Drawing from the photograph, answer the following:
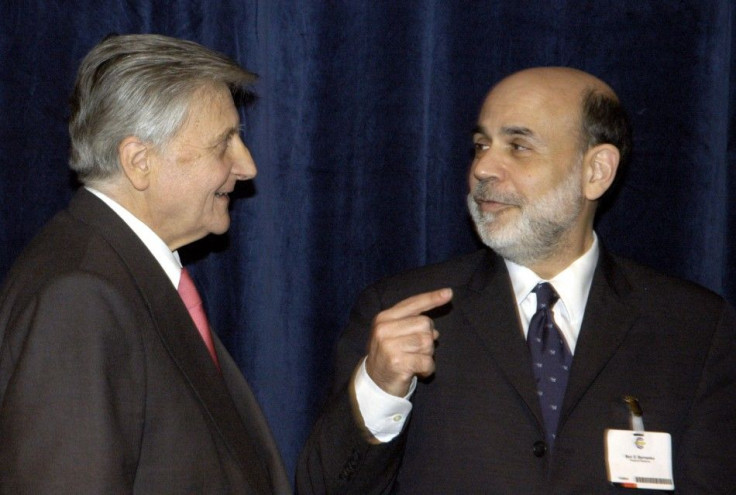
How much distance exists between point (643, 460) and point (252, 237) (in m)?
1.15

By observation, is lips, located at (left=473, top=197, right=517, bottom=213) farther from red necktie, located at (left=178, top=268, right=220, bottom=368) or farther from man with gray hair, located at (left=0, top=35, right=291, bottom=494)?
red necktie, located at (left=178, top=268, right=220, bottom=368)

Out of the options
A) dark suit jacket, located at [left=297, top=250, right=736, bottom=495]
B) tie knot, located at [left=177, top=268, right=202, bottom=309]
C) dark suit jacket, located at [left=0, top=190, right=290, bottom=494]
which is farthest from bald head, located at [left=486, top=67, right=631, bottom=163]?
dark suit jacket, located at [left=0, top=190, right=290, bottom=494]

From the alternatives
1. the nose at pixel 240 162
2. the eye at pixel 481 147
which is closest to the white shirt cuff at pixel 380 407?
the nose at pixel 240 162

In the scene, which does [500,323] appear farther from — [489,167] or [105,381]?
[105,381]

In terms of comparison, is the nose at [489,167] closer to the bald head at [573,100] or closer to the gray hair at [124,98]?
the bald head at [573,100]

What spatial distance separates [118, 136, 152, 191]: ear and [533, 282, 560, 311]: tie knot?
901 millimetres

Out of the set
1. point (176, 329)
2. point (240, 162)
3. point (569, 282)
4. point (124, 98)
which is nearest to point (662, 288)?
point (569, 282)

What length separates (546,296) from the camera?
2.11 m

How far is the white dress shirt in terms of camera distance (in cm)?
191

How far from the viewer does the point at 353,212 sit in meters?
2.54

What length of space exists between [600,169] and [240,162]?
0.87 metres

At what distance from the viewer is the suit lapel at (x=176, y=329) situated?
1.67 meters

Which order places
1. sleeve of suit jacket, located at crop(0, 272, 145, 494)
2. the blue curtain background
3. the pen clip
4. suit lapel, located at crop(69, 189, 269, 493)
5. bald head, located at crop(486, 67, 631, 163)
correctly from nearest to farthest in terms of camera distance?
sleeve of suit jacket, located at crop(0, 272, 145, 494) < suit lapel, located at crop(69, 189, 269, 493) < the pen clip < bald head, located at crop(486, 67, 631, 163) < the blue curtain background

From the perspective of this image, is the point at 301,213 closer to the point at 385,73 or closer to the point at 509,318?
the point at 385,73
